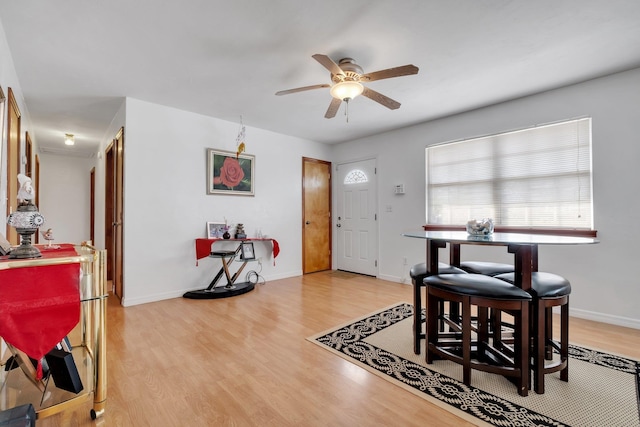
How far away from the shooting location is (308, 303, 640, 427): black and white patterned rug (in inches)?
58.2

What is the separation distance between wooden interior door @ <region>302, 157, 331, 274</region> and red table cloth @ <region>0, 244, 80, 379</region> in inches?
152

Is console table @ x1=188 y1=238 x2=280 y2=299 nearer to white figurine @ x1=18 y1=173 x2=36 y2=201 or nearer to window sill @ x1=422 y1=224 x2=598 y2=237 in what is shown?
white figurine @ x1=18 y1=173 x2=36 y2=201

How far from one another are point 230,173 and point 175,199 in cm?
84

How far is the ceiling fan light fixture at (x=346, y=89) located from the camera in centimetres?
240

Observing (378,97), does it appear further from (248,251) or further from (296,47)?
(248,251)

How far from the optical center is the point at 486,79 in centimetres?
287

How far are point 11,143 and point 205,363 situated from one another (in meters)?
2.58

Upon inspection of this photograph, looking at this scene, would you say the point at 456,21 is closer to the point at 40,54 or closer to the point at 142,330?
the point at 40,54

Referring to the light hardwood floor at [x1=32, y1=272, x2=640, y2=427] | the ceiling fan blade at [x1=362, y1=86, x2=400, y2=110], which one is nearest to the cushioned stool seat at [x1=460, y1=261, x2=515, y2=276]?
the light hardwood floor at [x1=32, y1=272, x2=640, y2=427]

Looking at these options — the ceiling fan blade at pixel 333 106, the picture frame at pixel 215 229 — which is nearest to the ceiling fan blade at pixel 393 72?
the ceiling fan blade at pixel 333 106

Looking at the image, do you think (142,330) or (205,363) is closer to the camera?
(205,363)

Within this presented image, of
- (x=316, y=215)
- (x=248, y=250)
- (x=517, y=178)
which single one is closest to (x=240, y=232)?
(x=248, y=250)

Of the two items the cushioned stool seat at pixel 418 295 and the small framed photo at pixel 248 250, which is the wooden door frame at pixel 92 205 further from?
the cushioned stool seat at pixel 418 295

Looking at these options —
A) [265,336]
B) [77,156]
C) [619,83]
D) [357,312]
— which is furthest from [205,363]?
[77,156]
